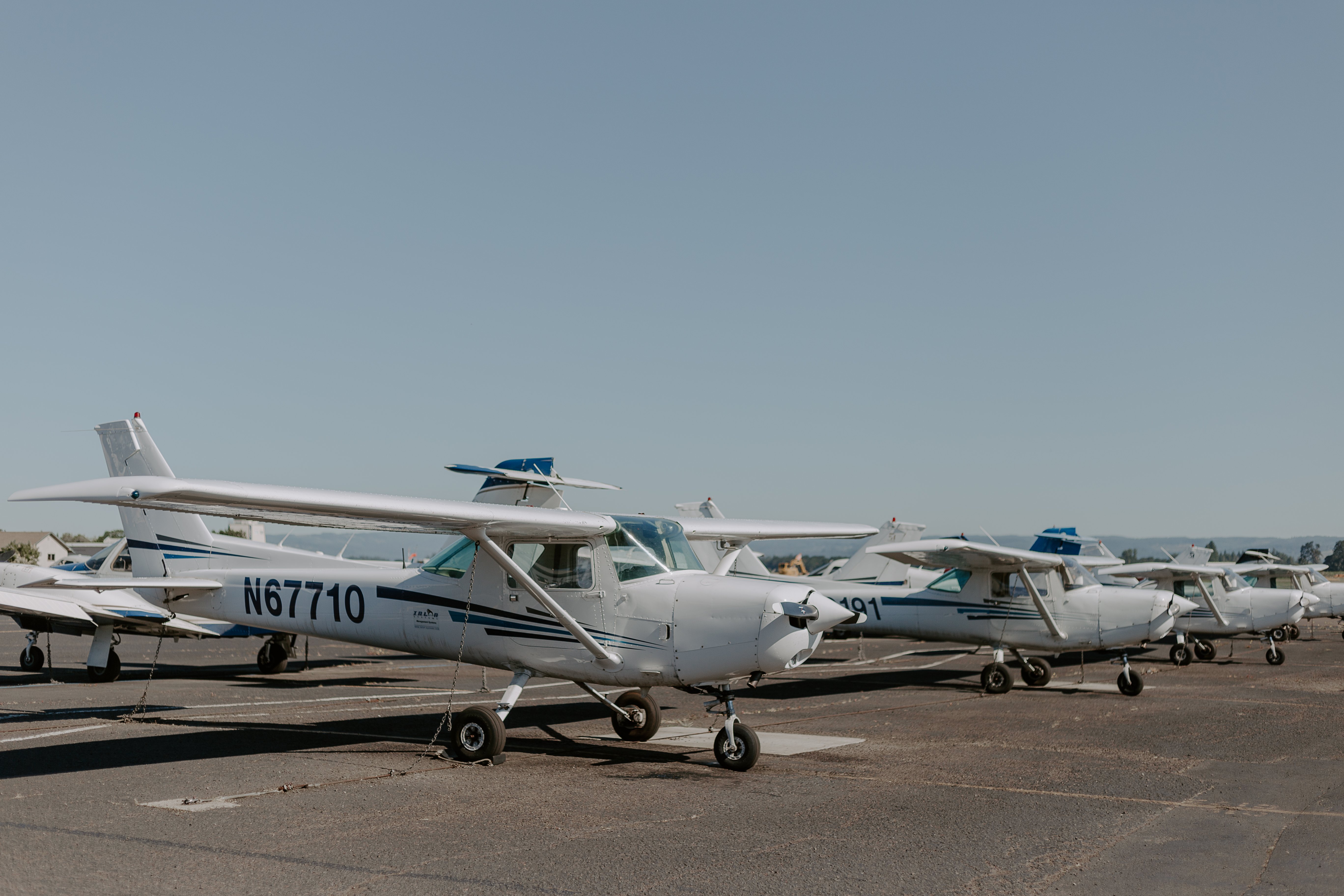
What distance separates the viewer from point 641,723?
11.4 meters

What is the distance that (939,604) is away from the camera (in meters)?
19.6

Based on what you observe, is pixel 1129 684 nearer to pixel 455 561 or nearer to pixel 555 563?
pixel 555 563

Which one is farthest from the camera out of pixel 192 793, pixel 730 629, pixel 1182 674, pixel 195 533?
pixel 1182 674

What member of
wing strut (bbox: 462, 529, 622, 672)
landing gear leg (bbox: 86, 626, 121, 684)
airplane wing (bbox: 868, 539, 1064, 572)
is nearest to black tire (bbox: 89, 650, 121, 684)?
landing gear leg (bbox: 86, 626, 121, 684)

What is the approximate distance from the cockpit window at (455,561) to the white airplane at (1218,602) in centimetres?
2025

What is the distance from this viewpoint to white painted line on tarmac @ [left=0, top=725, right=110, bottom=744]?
10500 mm

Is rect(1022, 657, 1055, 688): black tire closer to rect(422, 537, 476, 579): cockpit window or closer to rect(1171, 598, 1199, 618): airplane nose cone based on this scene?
rect(1171, 598, 1199, 618): airplane nose cone

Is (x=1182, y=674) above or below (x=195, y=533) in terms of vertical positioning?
below

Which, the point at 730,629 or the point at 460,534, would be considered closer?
the point at 730,629

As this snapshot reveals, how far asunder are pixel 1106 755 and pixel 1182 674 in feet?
42.0

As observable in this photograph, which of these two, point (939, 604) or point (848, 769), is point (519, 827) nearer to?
point (848, 769)

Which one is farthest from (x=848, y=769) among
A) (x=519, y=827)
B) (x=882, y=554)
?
(x=882, y=554)

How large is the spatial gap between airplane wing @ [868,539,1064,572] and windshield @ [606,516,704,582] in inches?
258

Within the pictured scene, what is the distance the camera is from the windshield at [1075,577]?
62.4 ft
